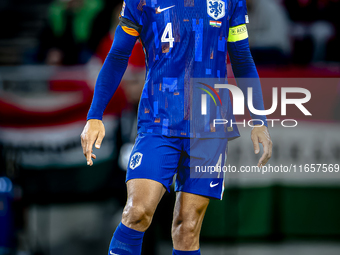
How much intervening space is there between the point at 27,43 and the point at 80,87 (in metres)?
2.74

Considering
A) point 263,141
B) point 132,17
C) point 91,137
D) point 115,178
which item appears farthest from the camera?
point 115,178

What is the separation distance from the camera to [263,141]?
7.13 feet

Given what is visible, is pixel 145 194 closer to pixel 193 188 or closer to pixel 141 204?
pixel 141 204

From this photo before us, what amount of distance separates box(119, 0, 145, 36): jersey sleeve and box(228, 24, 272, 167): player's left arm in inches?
18.3

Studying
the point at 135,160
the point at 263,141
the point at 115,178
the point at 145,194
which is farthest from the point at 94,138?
the point at 115,178

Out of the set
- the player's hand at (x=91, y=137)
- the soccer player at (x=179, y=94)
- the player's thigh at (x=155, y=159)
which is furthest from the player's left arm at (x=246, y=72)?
the player's hand at (x=91, y=137)

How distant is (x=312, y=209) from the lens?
3785mm

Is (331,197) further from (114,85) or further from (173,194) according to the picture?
(114,85)

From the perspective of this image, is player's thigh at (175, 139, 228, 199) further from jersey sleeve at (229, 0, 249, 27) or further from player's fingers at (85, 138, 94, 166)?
jersey sleeve at (229, 0, 249, 27)

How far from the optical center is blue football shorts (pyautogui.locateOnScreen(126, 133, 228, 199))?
6.36 ft

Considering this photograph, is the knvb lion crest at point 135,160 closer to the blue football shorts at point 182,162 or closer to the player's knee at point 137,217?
the blue football shorts at point 182,162

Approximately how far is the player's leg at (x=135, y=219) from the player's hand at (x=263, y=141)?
573mm

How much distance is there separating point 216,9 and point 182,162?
740 mm

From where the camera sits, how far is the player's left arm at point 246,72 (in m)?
2.19
